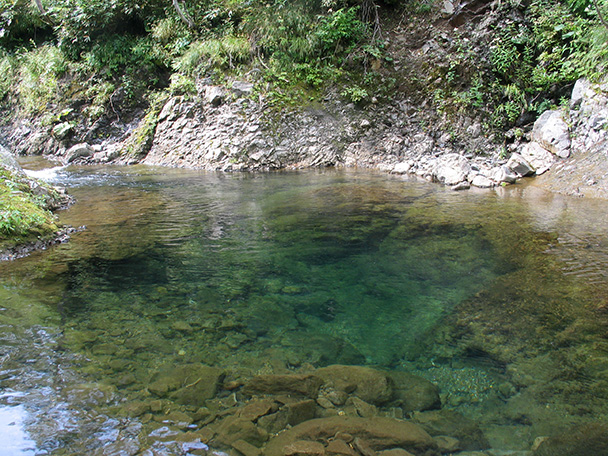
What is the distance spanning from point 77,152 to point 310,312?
14.0 m

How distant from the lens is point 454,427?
2.03m

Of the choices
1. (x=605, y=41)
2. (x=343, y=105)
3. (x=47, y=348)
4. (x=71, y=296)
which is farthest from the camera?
(x=343, y=105)

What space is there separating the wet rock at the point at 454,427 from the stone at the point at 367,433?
0.25ft

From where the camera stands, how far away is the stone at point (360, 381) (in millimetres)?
2256

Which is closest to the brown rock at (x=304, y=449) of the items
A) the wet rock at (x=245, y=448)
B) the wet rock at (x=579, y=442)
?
the wet rock at (x=245, y=448)

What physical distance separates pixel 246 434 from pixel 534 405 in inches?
62.7

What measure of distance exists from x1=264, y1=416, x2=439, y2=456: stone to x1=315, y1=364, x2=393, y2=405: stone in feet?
0.61

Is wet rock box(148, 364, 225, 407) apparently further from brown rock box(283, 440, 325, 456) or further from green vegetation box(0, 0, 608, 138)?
green vegetation box(0, 0, 608, 138)

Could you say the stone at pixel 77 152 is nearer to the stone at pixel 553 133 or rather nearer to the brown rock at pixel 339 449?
the stone at pixel 553 133

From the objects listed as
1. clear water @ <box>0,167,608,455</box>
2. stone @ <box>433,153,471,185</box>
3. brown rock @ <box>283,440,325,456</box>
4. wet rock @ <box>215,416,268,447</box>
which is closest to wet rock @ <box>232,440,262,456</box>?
wet rock @ <box>215,416,268,447</box>

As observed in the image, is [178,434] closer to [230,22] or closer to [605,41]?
[605,41]

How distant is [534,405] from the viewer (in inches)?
83.7

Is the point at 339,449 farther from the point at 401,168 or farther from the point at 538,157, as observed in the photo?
the point at 401,168

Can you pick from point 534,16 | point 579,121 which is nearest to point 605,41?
point 579,121
